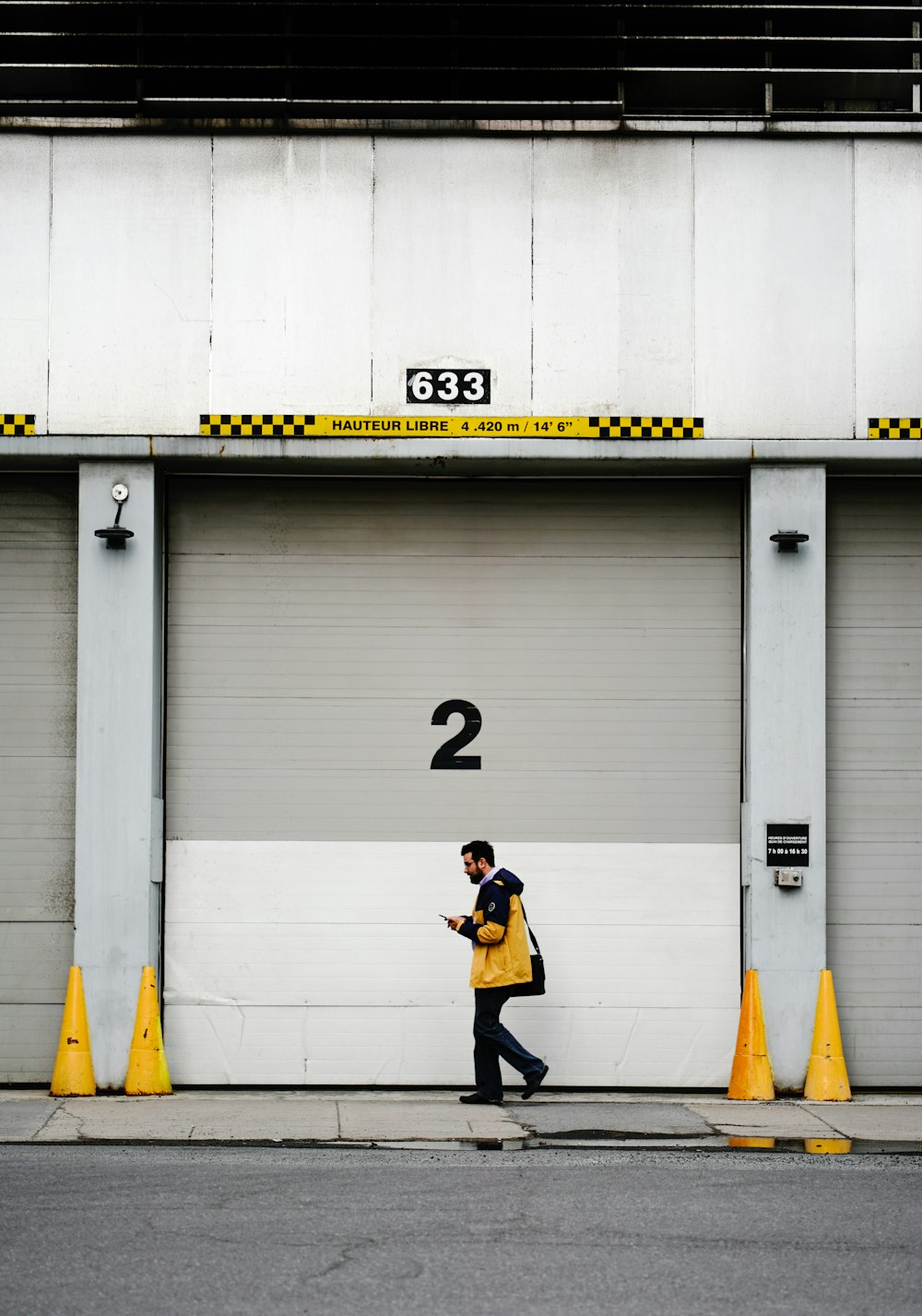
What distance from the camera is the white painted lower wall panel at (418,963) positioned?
42.5 feet

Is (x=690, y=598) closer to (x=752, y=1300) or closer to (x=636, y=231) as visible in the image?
(x=636, y=231)

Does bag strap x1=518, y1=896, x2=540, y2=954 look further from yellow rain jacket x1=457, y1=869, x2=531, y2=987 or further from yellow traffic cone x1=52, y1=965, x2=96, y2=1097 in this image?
yellow traffic cone x1=52, y1=965, x2=96, y2=1097

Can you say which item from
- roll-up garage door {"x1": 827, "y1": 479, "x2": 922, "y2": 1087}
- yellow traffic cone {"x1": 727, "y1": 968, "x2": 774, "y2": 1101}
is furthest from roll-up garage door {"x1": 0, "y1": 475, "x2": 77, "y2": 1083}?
roll-up garage door {"x1": 827, "y1": 479, "x2": 922, "y2": 1087}

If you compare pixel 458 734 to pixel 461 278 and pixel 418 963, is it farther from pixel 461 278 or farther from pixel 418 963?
pixel 461 278

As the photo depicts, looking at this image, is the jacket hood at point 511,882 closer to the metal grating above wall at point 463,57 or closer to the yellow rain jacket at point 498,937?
the yellow rain jacket at point 498,937

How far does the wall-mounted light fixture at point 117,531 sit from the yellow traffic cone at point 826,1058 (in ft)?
20.4

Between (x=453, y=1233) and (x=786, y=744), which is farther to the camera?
(x=786, y=744)

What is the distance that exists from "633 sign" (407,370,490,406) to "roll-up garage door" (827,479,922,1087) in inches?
116

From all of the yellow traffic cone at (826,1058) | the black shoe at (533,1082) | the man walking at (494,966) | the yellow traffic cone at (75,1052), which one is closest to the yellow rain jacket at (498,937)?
the man walking at (494,966)

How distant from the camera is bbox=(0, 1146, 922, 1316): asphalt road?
6613 millimetres

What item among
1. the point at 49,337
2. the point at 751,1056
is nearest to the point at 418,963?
the point at 751,1056

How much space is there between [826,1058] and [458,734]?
367cm

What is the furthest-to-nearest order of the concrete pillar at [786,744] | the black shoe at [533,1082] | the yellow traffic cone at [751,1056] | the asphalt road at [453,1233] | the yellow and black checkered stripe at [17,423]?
1. the yellow and black checkered stripe at [17,423]
2. the concrete pillar at [786,744]
3. the yellow traffic cone at [751,1056]
4. the black shoe at [533,1082]
5. the asphalt road at [453,1233]

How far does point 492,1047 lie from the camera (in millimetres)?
12102
